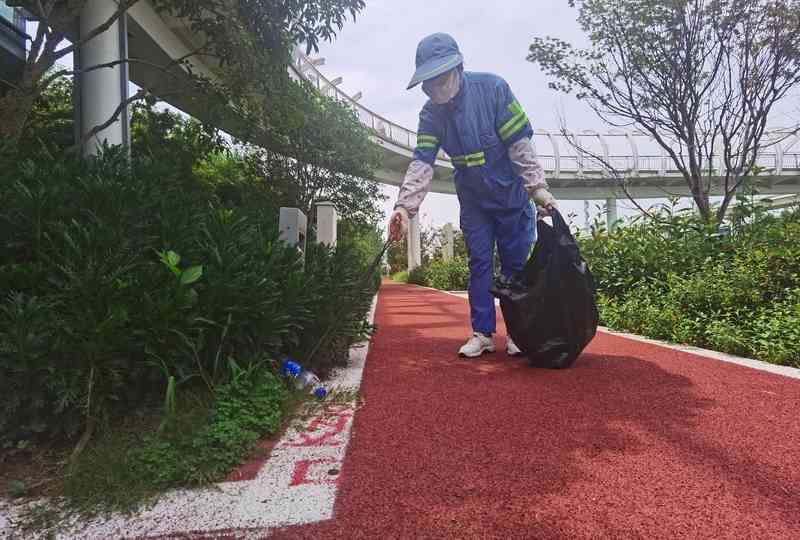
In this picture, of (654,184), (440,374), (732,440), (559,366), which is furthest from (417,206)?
(654,184)

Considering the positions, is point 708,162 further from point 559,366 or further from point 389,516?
point 389,516

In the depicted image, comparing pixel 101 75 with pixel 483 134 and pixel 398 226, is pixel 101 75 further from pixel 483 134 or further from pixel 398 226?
pixel 483 134

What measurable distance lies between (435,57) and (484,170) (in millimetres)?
730

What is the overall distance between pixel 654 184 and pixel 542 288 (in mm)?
20473

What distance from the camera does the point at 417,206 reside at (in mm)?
3105

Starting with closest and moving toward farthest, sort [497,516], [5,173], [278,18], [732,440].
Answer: [497,516], [732,440], [5,173], [278,18]

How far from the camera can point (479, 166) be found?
3010 millimetres

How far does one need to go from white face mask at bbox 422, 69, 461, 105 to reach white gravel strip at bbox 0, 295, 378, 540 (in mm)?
2152

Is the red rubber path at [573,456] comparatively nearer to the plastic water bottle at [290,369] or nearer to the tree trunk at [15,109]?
the plastic water bottle at [290,369]

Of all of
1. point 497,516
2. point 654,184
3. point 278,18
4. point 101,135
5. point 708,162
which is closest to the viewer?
point 497,516

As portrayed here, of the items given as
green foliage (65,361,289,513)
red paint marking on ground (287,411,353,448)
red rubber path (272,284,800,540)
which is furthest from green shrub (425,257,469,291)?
green foliage (65,361,289,513)

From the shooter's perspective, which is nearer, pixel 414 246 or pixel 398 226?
pixel 398 226

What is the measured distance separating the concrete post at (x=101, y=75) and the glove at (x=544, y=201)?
5814mm

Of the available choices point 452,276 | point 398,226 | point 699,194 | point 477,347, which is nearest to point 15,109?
point 398,226
